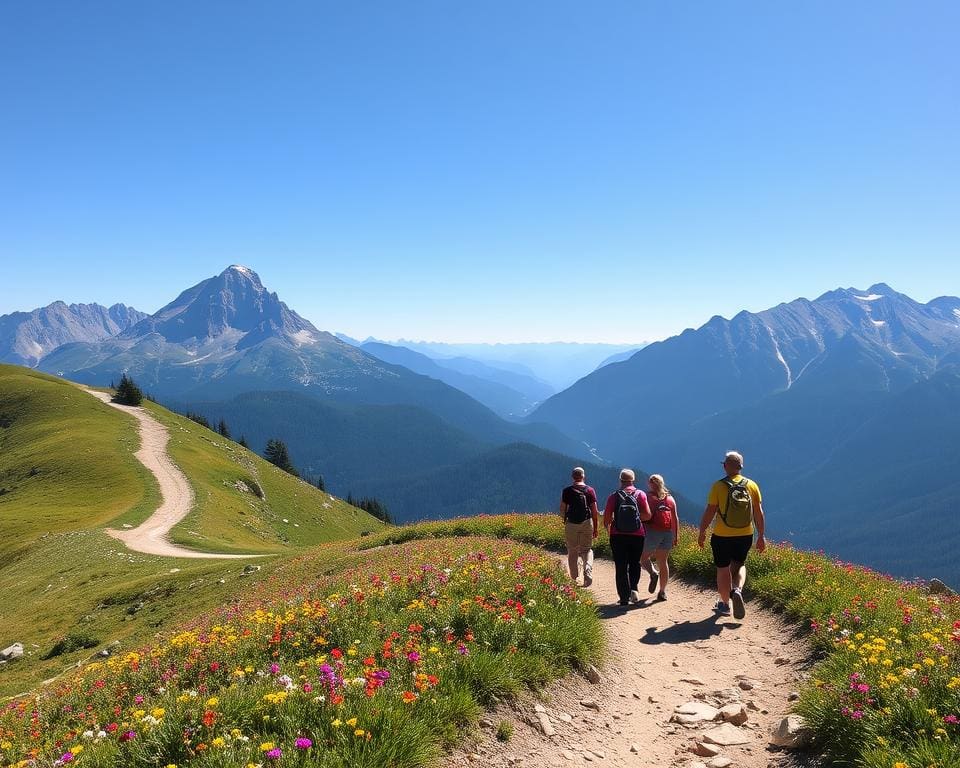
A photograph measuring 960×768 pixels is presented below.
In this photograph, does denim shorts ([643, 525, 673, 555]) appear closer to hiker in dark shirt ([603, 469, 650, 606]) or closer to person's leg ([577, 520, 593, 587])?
hiker in dark shirt ([603, 469, 650, 606])

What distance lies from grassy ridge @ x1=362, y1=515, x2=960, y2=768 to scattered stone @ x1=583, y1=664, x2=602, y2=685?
116 inches

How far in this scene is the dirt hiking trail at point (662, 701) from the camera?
22.6ft

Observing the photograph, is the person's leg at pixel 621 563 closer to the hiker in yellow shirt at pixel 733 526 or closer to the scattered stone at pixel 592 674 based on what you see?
the hiker in yellow shirt at pixel 733 526

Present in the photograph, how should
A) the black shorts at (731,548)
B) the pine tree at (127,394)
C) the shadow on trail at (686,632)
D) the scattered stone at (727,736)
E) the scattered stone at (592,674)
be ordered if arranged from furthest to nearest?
the pine tree at (127,394), the black shorts at (731,548), the shadow on trail at (686,632), the scattered stone at (592,674), the scattered stone at (727,736)

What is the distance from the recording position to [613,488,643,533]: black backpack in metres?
12.9

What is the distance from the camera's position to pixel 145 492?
54.2 m

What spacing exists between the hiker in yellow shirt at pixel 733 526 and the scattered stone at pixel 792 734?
14.9 ft

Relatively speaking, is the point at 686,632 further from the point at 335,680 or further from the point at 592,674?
the point at 335,680

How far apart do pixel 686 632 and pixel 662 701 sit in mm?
3296

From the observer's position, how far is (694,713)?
821 cm

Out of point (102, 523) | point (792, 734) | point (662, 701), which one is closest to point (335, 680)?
point (662, 701)

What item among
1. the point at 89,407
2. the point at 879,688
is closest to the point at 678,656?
the point at 879,688

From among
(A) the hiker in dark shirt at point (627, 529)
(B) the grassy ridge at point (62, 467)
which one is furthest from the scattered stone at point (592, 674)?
(B) the grassy ridge at point (62, 467)

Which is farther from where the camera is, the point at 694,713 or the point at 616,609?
the point at 616,609
